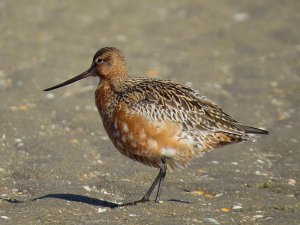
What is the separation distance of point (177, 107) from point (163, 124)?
0.89 ft

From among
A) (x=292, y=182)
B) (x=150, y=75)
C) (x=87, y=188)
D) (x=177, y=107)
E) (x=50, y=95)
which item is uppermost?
(x=150, y=75)

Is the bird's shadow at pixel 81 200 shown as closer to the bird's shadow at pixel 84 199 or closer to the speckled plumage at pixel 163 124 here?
the bird's shadow at pixel 84 199

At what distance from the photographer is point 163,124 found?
26.9 ft

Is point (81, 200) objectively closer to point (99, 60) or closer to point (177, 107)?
point (177, 107)

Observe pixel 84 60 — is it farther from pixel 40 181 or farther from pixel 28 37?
pixel 40 181

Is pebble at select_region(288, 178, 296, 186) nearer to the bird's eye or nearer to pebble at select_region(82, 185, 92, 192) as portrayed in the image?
pebble at select_region(82, 185, 92, 192)

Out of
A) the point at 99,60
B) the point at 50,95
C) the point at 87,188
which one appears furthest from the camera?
the point at 50,95

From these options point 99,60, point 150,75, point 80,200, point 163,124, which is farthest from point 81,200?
point 150,75

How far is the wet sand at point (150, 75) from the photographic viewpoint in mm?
8125

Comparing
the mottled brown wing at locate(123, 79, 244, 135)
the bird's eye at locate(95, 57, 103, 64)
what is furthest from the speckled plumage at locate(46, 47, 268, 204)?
the bird's eye at locate(95, 57, 103, 64)

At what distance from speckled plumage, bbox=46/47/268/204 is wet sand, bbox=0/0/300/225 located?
1.74ft

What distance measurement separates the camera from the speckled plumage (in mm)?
8148

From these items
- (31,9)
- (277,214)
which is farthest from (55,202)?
(31,9)

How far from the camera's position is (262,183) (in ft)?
30.1
